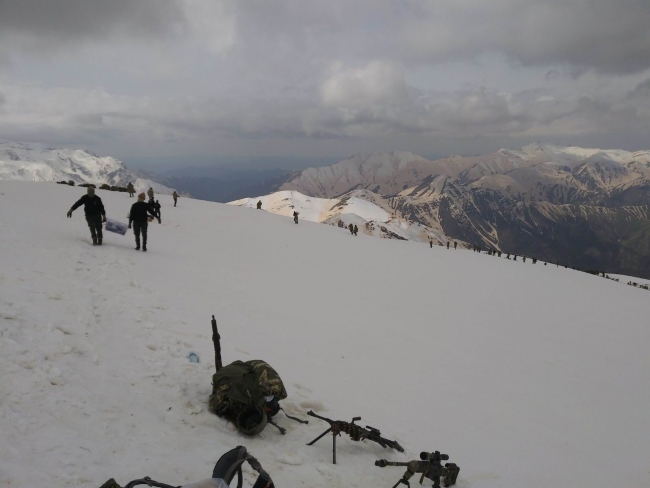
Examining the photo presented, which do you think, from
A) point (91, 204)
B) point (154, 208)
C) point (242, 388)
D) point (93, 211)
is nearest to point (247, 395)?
point (242, 388)

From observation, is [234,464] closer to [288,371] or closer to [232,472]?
[232,472]

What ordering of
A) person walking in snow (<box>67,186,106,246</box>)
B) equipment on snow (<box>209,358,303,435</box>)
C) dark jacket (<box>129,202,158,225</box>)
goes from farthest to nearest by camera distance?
1. dark jacket (<box>129,202,158,225</box>)
2. person walking in snow (<box>67,186,106,246</box>)
3. equipment on snow (<box>209,358,303,435</box>)

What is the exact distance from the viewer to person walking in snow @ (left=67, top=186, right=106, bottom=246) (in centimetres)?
1444

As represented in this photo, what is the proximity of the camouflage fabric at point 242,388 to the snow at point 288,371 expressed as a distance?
29 cm

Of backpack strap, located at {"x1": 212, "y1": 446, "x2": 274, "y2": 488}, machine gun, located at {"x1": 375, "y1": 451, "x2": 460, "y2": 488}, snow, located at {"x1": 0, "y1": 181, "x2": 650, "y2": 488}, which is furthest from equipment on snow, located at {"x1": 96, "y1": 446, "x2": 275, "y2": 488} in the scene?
machine gun, located at {"x1": 375, "y1": 451, "x2": 460, "y2": 488}

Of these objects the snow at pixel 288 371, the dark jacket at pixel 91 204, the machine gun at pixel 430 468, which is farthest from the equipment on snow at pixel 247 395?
the dark jacket at pixel 91 204

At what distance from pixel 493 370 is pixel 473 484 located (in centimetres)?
664

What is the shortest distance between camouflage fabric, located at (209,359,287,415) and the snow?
11.5 inches

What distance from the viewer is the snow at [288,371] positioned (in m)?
5.36

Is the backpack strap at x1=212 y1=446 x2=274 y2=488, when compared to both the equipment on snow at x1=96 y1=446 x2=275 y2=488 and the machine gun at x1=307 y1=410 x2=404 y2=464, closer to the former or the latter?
the equipment on snow at x1=96 y1=446 x2=275 y2=488

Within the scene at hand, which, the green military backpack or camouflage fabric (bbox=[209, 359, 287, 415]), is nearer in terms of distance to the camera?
the green military backpack

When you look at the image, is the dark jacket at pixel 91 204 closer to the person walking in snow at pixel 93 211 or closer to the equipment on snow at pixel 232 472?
the person walking in snow at pixel 93 211

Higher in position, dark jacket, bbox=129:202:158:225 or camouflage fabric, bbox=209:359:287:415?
dark jacket, bbox=129:202:158:225

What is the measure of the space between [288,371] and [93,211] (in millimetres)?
11122
